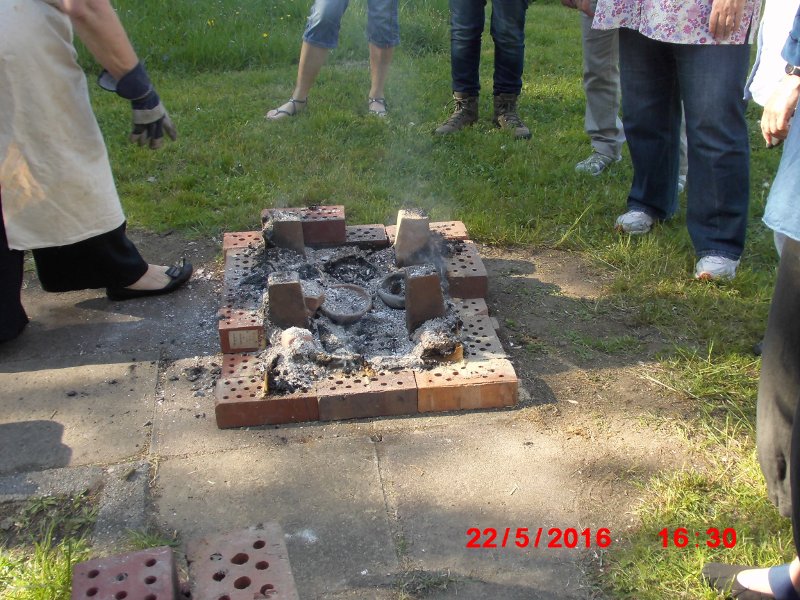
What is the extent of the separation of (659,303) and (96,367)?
2.44 m

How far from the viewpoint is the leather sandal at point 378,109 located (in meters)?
6.09

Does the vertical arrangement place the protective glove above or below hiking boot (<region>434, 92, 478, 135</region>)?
above

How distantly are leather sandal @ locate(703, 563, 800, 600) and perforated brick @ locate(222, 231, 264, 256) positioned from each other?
242 centimetres

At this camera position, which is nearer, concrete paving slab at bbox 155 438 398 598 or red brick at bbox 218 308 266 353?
concrete paving slab at bbox 155 438 398 598

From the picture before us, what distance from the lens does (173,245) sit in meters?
4.32

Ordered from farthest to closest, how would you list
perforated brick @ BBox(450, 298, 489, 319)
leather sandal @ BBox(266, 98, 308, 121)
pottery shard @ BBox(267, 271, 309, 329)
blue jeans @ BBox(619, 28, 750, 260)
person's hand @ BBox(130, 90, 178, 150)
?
leather sandal @ BBox(266, 98, 308, 121) < blue jeans @ BBox(619, 28, 750, 260) < perforated brick @ BBox(450, 298, 489, 319) < person's hand @ BBox(130, 90, 178, 150) < pottery shard @ BBox(267, 271, 309, 329)

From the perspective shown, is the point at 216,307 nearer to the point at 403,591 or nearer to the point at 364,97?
the point at 403,591

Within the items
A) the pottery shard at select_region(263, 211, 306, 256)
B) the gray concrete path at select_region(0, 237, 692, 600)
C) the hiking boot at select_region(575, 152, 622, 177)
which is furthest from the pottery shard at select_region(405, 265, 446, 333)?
the hiking boot at select_region(575, 152, 622, 177)

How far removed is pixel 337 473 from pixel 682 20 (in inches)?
97.1

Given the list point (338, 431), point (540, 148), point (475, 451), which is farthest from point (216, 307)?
point (540, 148)

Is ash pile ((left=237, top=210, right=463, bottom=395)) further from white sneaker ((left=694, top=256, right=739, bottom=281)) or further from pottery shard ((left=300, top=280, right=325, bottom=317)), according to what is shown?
white sneaker ((left=694, top=256, right=739, bottom=281))

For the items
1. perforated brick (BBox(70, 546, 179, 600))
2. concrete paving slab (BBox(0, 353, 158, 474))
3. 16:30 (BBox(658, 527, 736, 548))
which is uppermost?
perforated brick (BBox(70, 546, 179, 600))

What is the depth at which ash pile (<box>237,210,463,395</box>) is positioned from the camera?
3.05 metres

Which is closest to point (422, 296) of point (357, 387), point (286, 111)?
point (357, 387)
